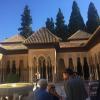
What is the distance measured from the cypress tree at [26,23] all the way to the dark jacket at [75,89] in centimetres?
4145

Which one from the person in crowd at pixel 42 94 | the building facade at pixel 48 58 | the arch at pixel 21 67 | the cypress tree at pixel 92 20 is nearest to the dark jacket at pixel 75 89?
the person in crowd at pixel 42 94

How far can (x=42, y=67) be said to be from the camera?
24.0 metres

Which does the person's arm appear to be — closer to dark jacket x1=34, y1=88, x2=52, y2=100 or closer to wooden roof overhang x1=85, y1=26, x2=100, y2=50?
dark jacket x1=34, y1=88, x2=52, y2=100

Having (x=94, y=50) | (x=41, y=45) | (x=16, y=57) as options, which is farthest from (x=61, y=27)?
(x=94, y=50)

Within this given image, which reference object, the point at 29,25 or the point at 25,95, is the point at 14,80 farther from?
the point at 29,25

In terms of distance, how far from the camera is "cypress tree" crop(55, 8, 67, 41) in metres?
41.1

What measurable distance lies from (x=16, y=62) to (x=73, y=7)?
867 inches

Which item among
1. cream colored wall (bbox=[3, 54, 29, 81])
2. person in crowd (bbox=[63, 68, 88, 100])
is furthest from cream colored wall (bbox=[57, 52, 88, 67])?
person in crowd (bbox=[63, 68, 88, 100])

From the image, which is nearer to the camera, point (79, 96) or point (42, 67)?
point (79, 96)

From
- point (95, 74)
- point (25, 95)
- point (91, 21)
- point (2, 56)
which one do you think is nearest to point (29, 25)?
point (91, 21)

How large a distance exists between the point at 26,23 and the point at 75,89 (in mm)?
44152

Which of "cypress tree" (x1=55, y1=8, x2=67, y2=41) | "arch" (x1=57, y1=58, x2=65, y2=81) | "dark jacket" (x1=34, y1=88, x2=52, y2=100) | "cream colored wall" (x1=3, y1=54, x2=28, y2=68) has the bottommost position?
"dark jacket" (x1=34, y1=88, x2=52, y2=100)

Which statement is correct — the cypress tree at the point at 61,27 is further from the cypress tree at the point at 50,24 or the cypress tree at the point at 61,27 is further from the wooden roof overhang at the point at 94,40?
the wooden roof overhang at the point at 94,40

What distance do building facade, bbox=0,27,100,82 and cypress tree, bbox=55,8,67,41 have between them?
50.5 ft
